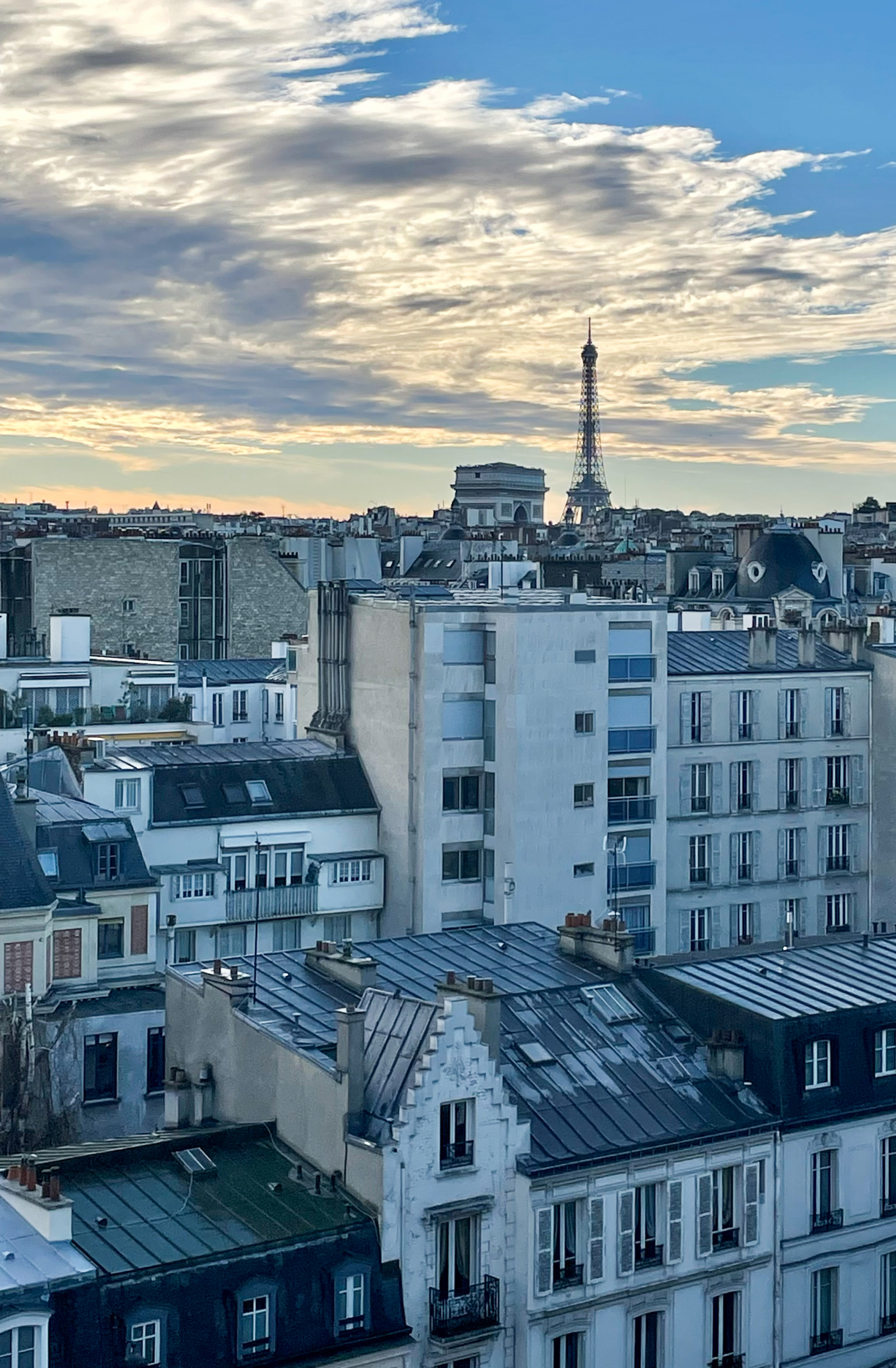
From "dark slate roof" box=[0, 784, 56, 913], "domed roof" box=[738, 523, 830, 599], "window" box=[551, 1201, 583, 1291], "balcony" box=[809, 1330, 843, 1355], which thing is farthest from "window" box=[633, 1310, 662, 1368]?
"domed roof" box=[738, 523, 830, 599]

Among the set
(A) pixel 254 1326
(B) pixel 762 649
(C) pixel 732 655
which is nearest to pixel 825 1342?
(A) pixel 254 1326

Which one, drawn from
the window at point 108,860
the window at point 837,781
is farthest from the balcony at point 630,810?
the window at point 108,860

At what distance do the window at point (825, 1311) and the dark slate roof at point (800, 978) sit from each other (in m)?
4.41

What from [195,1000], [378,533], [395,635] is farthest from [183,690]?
[378,533]

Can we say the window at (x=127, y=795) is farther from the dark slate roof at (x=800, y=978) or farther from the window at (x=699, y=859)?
the dark slate roof at (x=800, y=978)

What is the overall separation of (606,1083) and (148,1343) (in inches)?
374

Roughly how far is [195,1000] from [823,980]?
11.7 meters

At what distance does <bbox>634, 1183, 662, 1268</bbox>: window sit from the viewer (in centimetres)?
3198

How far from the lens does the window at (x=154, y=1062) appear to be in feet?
149

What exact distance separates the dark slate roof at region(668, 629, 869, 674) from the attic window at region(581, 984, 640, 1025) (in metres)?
25.7

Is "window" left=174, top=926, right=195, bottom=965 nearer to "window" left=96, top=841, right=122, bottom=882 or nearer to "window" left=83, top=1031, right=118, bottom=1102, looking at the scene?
"window" left=96, top=841, right=122, bottom=882

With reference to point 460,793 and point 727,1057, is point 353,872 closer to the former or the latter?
point 460,793

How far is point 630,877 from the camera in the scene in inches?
2312

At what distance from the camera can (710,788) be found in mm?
61656
